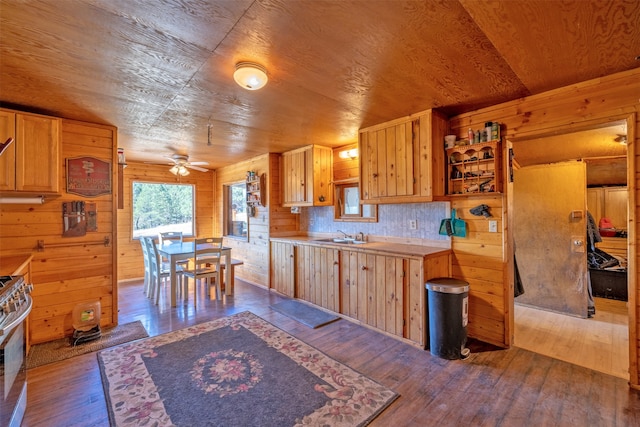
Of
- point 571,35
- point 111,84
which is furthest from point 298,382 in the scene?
point 571,35

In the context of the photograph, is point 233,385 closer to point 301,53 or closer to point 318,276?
point 318,276

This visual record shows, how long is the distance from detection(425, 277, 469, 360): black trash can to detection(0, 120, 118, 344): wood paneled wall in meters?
3.60

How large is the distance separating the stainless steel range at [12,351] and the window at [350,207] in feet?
11.4

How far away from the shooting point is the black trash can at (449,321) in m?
2.57

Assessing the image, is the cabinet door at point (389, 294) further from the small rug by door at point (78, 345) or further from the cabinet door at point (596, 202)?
the cabinet door at point (596, 202)

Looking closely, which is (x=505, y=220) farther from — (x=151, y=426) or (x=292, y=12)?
(x=151, y=426)

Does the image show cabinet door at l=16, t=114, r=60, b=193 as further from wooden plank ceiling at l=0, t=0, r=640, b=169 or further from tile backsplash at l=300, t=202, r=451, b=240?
tile backsplash at l=300, t=202, r=451, b=240

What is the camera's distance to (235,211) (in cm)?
638

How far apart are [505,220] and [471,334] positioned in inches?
49.7

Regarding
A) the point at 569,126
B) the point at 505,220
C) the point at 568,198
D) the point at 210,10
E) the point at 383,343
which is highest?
the point at 210,10

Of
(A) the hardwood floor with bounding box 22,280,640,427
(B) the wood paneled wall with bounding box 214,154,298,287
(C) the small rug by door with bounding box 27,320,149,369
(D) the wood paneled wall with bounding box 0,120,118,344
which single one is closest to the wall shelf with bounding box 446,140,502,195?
(A) the hardwood floor with bounding box 22,280,640,427

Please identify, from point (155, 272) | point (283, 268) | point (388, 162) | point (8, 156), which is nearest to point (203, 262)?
point (155, 272)

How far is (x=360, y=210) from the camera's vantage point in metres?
4.25

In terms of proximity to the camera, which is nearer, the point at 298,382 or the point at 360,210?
the point at 298,382
